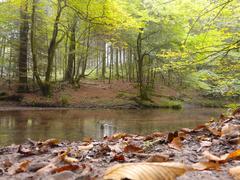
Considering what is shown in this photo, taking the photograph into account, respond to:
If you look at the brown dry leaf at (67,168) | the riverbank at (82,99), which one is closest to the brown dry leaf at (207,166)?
the brown dry leaf at (67,168)

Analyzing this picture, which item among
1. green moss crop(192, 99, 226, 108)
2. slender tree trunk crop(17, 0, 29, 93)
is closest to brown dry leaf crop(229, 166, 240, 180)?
slender tree trunk crop(17, 0, 29, 93)

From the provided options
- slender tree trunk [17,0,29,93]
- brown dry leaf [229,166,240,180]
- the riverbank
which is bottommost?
the riverbank

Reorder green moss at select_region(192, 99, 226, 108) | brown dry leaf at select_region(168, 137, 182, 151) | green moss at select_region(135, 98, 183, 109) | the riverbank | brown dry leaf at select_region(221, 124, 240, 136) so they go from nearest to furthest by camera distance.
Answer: brown dry leaf at select_region(168, 137, 182, 151) → brown dry leaf at select_region(221, 124, 240, 136) → the riverbank → green moss at select_region(135, 98, 183, 109) → green moss at select_region(192, 99, 226, 108)

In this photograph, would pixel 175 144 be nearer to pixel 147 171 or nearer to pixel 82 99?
pixel 147 171

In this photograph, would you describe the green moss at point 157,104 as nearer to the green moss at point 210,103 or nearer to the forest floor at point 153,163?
the green moss at point 210,103

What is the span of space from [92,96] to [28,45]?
4904 mm

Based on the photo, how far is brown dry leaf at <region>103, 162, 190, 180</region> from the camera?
1.03 meters

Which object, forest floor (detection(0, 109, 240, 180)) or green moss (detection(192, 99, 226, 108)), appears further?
green moss (detection(192, 99, 226, 108))

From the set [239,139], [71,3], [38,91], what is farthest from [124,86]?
[239,139]

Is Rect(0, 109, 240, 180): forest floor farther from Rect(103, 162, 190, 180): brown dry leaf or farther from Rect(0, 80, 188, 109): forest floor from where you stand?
Rect(0, 80, 188, 109): forest floor

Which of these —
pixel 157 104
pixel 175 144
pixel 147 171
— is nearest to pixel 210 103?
pixel 157 104

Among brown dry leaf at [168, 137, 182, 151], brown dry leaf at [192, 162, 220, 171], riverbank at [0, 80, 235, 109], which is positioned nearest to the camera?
brown dry leaf at [192, 162, 220, 171]

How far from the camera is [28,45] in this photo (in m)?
17.1

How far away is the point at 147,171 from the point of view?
1.07m
